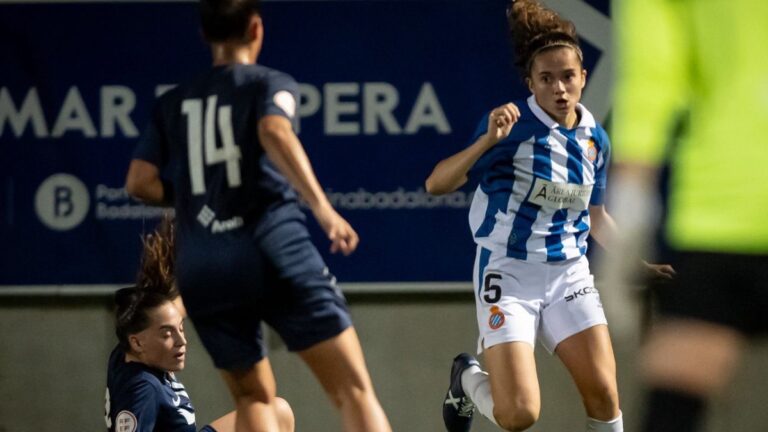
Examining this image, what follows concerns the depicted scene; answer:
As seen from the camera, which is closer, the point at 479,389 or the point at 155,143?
the point at 155,143

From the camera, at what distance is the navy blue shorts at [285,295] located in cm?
499

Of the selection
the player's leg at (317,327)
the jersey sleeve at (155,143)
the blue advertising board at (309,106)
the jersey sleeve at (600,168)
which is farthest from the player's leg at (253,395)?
the blue advertising board at (309,106)

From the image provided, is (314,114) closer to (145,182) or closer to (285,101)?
(145,182)

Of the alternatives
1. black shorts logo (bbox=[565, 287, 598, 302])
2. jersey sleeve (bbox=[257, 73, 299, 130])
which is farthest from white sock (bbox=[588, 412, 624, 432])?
jersey sleeve (bbox=[257, 73, 299, 130])

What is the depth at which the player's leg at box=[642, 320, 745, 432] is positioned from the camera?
351 cm

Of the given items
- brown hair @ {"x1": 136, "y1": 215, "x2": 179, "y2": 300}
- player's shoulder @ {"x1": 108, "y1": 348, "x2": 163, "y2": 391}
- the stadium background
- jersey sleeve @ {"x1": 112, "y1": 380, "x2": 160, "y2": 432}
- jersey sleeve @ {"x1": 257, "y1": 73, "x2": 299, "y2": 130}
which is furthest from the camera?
the stadium background

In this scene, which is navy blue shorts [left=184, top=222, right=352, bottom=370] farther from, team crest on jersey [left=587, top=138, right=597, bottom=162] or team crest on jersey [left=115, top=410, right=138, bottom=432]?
team crest on jersey [left=587, top=138, right=597, bottom=162]

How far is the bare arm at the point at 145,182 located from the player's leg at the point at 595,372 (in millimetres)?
1781

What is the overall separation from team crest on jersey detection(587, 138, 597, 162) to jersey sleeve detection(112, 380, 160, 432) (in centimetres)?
186

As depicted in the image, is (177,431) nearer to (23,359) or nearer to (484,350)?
(484,350)

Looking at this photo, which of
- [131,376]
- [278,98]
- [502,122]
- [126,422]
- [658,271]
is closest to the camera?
[278,98]

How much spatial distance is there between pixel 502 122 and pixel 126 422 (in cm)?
173

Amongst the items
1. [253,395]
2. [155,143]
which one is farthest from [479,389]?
[155,143]

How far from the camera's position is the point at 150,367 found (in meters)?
6.11
